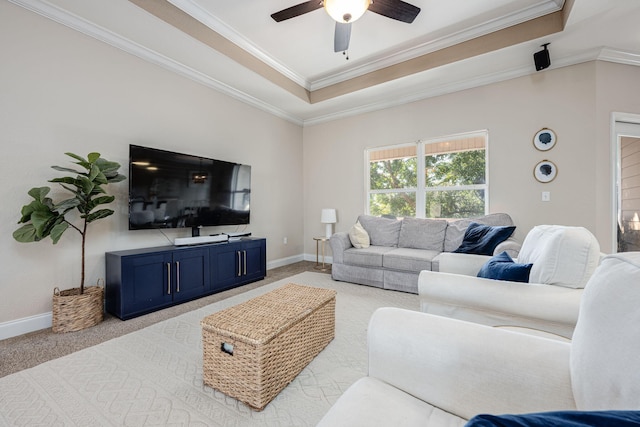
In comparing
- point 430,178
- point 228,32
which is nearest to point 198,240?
point 228,32

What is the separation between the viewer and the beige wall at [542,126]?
3.13 metres

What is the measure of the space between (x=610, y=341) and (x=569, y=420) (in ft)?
1.28

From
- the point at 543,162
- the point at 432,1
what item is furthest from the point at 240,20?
the point at 543,162

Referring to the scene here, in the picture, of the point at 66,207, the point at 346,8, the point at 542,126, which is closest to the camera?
the point at 346,8

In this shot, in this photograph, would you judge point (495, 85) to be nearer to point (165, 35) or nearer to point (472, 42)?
point (472, 42)

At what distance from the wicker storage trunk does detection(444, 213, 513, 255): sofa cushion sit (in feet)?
8.16

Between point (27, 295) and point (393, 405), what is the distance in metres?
3.13

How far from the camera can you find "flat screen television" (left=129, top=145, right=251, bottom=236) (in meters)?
2.83

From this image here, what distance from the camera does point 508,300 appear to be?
4.61 feet

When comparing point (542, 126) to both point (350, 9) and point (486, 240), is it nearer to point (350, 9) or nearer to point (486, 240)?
point (486, 240)

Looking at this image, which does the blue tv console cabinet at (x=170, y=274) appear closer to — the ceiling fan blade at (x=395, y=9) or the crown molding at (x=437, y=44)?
the crown molding at (x=437, y=44)

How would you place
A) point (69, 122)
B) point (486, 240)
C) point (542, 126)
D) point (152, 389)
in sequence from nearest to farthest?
point (152, 389) < point (69, 122) < point (486, 240) < point (542, 126)

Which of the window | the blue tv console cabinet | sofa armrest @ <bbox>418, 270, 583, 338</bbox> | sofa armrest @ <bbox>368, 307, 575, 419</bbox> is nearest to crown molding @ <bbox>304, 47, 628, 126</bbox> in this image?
the window

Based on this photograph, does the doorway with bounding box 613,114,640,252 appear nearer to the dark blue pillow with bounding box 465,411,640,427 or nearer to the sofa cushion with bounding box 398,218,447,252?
the sofa cushion with bounding box 398,218,447,252
